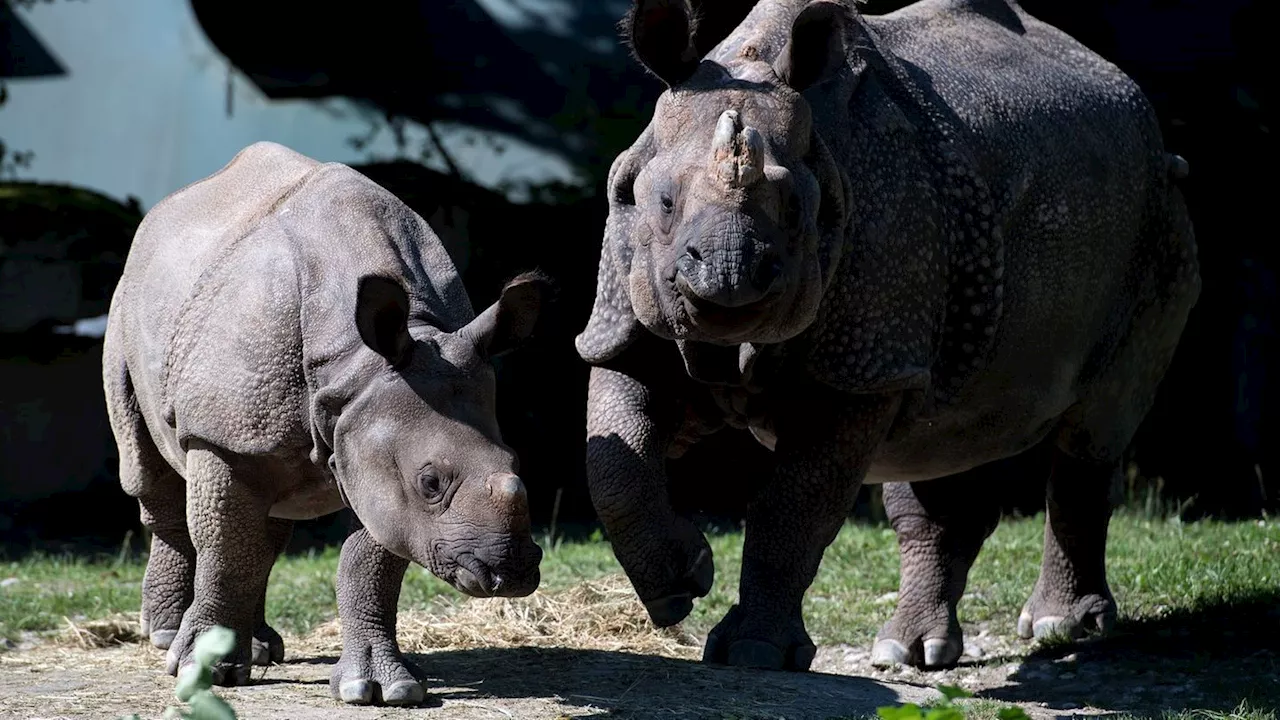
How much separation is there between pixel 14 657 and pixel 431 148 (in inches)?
212

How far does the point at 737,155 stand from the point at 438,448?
3.95 feet

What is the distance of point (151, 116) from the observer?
12.0 m

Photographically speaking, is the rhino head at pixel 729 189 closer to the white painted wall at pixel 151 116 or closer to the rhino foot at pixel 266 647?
the rhino foot at pixel 266 647

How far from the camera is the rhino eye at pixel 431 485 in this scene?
533 centimetres

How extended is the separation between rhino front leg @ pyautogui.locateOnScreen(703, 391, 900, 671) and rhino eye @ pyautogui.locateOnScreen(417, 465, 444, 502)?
1.18m

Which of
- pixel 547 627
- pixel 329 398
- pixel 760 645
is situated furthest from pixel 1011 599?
Result: pixel 329 398

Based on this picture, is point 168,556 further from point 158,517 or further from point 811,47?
point 811,47

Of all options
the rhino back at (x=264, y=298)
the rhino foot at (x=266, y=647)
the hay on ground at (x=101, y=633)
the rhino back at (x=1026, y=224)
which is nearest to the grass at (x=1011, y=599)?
the hay on ground at (x=101, y=633)

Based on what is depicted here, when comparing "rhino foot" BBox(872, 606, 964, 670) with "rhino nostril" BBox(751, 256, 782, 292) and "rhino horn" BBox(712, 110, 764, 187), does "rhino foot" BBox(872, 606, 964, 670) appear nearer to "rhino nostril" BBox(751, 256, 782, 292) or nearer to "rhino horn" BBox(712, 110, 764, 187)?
"rhino nostril" BBox(751, 256, 782, 292)

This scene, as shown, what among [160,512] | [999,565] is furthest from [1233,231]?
[160,512]

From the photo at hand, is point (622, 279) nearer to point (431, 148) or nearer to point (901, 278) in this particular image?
point (901, 278)

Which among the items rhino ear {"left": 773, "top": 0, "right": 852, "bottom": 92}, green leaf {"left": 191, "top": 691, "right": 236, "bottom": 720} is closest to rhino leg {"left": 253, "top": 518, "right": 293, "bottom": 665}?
rhino ear {"left": 773, "top": 0, "right": 852, "bottom": 92}

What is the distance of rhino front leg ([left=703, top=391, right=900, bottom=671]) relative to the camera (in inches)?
237

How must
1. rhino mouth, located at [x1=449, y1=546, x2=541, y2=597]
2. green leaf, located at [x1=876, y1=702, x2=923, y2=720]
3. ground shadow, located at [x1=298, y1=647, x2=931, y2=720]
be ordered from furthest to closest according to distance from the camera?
ground shadow, located at [x1=298, y1=647, x2=931, y2=720], rhino mouth, located at [x1=449, y1=546, x2=541, y2=597], green leaf, located at [x1=876, y1=702, x2=923, y2=720]
